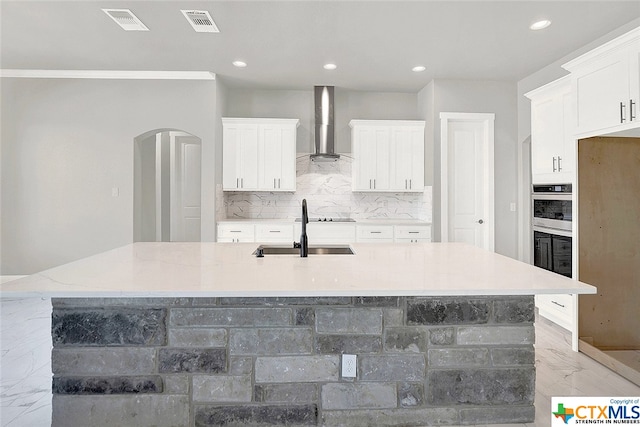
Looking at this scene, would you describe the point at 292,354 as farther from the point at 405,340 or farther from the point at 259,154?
the point at 259,154

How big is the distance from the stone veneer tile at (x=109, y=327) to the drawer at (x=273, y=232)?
3.21 m

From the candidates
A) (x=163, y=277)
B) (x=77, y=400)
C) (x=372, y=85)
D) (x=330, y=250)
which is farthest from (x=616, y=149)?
(x=77, y=400)

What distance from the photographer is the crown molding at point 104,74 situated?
189 inches

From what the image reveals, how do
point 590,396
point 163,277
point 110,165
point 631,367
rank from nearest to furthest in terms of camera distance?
point 163,277
point 590,396
point 631,367
point 110,165

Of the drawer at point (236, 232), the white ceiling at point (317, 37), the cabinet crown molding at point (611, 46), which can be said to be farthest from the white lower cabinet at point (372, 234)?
the cabinet crown molding at point (611, 46)

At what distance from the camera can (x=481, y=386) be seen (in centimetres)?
184

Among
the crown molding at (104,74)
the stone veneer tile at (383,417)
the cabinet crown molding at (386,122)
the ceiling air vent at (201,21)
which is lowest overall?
the stone veneer tile at (383,417)

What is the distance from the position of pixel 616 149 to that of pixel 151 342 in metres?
3.55

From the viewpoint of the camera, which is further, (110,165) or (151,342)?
(110,165)

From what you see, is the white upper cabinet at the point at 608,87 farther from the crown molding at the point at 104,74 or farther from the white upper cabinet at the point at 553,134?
the crown molding at the point at 104,74

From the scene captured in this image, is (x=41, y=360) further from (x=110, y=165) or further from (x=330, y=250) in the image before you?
(x=110, y=165)

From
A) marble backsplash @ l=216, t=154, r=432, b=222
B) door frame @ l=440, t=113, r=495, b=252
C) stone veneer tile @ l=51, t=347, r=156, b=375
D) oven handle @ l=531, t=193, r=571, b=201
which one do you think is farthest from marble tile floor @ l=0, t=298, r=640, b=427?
marble backsplash @ l=216, t=154, r=432, b=222

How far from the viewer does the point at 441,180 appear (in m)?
5.02

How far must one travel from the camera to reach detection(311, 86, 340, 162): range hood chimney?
17.4ft
